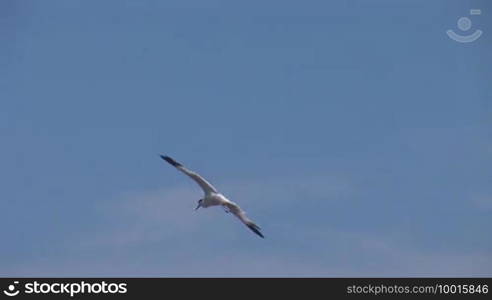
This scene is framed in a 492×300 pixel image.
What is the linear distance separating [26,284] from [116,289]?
25.7ft

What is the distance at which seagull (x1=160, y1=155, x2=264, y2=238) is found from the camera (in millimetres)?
116562

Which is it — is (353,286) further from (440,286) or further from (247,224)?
(247,224)

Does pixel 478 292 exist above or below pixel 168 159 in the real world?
below

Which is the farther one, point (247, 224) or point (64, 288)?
point (247, 224)

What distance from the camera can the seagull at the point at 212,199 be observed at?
117m

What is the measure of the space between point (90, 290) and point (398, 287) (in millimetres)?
25013

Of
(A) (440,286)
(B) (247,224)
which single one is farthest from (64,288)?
(A) (440,286)

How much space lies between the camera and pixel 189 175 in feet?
393

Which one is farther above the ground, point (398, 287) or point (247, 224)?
point (247, 224)

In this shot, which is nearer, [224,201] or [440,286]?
[440,286]

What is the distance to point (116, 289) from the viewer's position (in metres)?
98.6

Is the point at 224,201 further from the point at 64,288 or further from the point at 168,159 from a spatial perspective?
the point at 64,288

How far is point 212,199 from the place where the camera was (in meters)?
119

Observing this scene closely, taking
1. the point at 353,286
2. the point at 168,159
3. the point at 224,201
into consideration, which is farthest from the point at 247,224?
the point at 353,286
